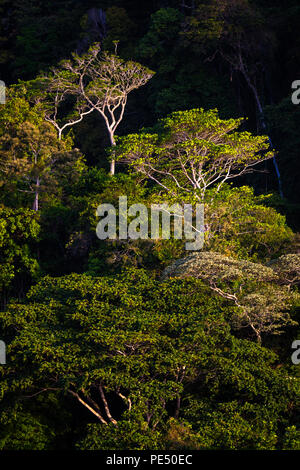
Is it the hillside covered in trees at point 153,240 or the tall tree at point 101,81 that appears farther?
the tall tree at point 101,81

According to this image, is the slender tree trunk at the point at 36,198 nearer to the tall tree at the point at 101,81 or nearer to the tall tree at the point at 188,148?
the tall tree at the point at 188,148

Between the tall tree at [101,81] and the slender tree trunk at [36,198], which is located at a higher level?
the tall tree at [101,81]

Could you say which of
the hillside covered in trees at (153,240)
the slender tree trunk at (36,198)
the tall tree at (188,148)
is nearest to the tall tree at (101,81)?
the hillside covered in trees at (153,240)

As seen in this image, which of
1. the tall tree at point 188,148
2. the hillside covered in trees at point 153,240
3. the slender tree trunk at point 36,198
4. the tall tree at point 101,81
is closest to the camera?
the hillside covered in trees at point 153,240

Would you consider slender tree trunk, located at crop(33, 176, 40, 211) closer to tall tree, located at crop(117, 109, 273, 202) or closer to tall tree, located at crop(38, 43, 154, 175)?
tall tree, located at crop(117, 109, 273, 202)

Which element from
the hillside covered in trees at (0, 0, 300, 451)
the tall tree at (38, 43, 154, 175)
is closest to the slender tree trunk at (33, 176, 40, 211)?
the hillside covered in trees at (0, 0, 300, 451)

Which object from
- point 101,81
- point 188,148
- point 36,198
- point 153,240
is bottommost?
point 153,240

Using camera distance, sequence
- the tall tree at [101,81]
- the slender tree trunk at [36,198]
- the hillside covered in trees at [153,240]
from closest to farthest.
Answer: the hillside covered in trees at [153,240] < the slender tree trunk at [36,198] < the tall tree at [101,81]

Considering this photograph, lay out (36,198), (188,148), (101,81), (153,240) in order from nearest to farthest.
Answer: (153,240), (188,148), (36,198), (101,81)

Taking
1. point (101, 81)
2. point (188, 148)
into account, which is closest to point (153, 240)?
point (188, 148)

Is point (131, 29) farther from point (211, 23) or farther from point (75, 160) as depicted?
point (75, 160)

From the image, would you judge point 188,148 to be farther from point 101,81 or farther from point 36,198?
point 101,81
